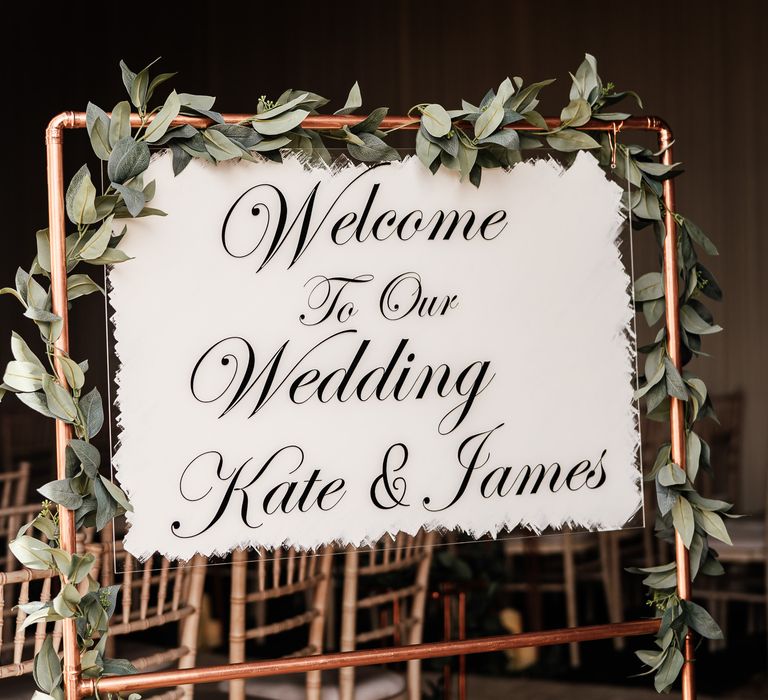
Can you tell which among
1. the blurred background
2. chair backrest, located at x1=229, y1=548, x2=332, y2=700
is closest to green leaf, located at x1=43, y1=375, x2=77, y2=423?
chair backrest, located at x1=229, y1=548, x2=332, y2=700

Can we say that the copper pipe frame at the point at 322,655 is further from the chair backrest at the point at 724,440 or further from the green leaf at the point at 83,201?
the chair backrest at the point at 724,440

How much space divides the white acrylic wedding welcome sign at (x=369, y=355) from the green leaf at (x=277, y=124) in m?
0.05

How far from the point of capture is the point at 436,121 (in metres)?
1.25

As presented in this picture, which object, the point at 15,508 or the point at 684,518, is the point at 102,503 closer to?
the point at 684,518

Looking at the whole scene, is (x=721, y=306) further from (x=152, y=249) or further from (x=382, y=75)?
(x=152, y=249)

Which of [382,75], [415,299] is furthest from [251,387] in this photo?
[382,75]

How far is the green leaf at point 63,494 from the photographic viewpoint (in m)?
1.12

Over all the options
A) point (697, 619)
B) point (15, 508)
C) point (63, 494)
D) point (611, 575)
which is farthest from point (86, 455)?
point (611, 575)

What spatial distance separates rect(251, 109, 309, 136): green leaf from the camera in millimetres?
1194

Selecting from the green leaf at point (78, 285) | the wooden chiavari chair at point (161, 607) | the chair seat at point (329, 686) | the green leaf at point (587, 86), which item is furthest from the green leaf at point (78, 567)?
the chair seat at point (329, 686)

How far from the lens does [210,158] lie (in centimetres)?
119

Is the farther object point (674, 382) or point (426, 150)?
point (674, 382)

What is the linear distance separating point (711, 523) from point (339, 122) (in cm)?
75

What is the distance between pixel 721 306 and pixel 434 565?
1.94 m
